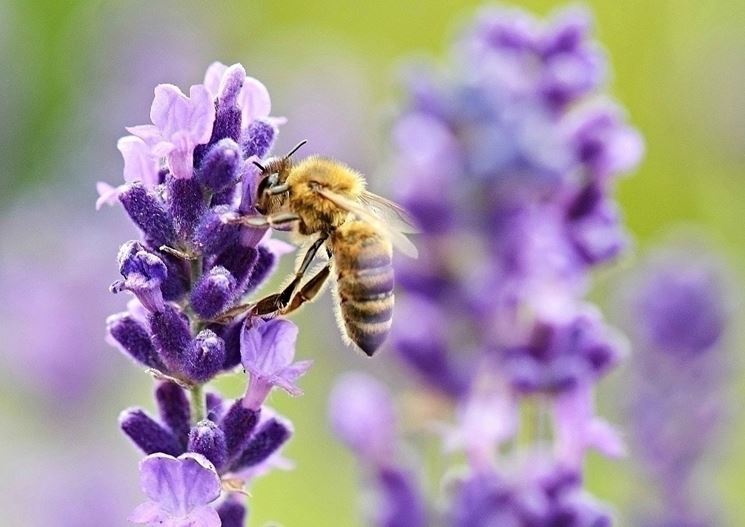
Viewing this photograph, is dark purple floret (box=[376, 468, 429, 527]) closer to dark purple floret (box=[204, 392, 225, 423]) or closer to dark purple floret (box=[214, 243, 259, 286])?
dark purple floret (box=[204, 392, 225, 423])

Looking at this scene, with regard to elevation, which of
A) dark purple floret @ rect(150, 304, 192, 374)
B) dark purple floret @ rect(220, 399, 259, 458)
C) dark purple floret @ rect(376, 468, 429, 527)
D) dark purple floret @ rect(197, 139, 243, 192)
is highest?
dark purple floret @ rect(376, 468, 429, 527)

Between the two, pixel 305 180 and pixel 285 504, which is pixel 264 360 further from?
pixel 285 504

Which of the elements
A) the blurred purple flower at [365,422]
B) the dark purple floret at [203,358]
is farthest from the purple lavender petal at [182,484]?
the blurred purple flower at [365,422]

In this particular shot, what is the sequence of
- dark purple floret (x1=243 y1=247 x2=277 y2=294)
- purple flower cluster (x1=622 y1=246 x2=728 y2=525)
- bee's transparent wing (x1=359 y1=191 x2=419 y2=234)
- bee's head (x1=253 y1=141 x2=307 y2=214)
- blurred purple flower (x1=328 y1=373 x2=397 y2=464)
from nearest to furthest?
dark purple floret (x1=243 y1=247 x2=277 y2=294) < bee's head (x1=253 y1=141 x2=307 y2=214) < bee's transparent wing (x1=359 y1=191 x2=419 y2=234) < blurred purple flower (x1=328 y1=373 x2=397 y2=464) < purple flower cluster (x1=622 y1=246 x2=728 y2=525)

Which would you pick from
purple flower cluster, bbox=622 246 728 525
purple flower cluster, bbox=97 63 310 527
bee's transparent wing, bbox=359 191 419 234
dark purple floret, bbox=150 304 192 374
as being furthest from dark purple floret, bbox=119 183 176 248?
purple flower cluster, bbox=622 246 728 525

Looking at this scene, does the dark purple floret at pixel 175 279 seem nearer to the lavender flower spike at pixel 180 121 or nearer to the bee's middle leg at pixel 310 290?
the lavender flower spike at pixel 180 121

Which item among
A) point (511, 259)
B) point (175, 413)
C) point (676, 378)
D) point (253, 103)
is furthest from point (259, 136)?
point (676, 378)
